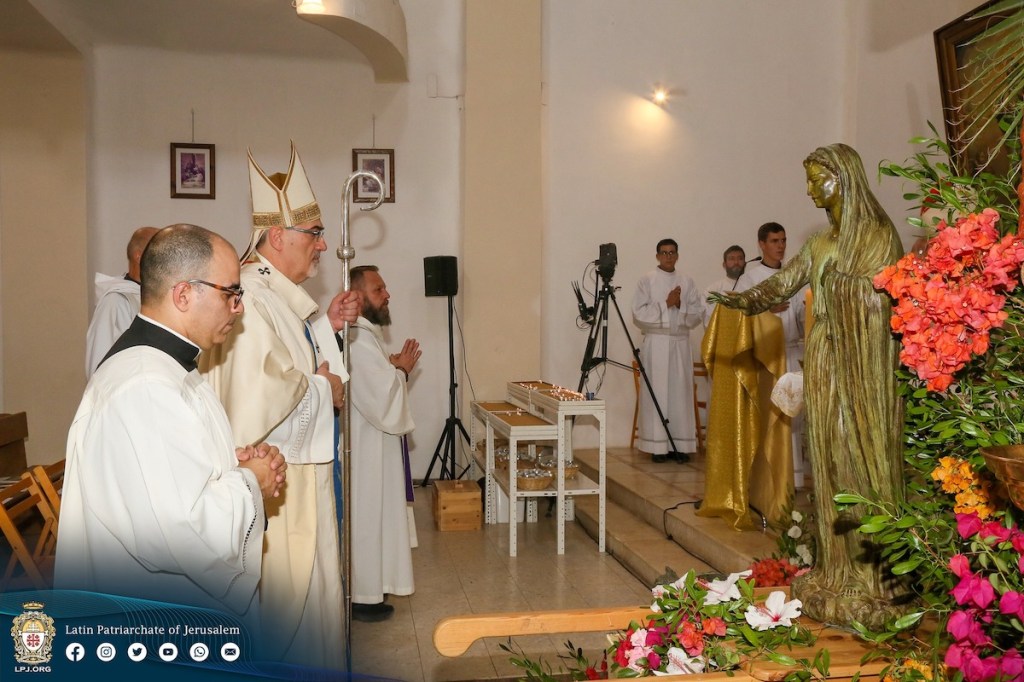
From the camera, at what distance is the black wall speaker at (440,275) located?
7.82 meters

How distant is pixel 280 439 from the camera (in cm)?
332

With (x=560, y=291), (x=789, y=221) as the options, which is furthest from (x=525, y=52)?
(x=789, y=221)

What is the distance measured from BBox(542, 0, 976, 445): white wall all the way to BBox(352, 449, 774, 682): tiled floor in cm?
228

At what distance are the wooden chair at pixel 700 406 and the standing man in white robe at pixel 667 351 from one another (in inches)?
5.7

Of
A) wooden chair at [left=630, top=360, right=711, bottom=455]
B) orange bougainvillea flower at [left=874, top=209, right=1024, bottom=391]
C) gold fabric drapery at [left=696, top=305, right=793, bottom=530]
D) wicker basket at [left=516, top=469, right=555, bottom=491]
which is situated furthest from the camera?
wooden chair at [left=630, top=360, right=711, bottom=455]

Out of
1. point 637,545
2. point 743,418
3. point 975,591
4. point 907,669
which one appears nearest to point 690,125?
point 743,418

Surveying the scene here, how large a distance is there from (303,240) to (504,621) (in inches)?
77.6

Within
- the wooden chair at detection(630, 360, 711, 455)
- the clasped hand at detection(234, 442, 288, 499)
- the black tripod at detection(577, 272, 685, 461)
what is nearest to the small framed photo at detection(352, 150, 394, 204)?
the black tripod at detection(577, 272, 685, 461)

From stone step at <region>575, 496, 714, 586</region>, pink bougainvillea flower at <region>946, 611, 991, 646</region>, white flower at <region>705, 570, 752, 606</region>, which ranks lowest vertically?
stone step at <region>575, 496, 714, 586</region>

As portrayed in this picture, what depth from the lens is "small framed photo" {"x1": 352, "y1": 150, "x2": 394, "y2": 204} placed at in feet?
27.0

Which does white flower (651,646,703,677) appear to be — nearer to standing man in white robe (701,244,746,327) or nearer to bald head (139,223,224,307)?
bald head (139,223,224,307)

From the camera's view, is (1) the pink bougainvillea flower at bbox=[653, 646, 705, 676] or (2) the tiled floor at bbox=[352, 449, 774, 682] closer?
(1) the pink bougainvillea flower at bbox=[653, 646, 705, 676]

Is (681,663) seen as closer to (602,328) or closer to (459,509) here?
(459,509)

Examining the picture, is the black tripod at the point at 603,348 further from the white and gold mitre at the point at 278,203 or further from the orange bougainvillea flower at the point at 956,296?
the orange bougainvillea flower at the point at 956,296
